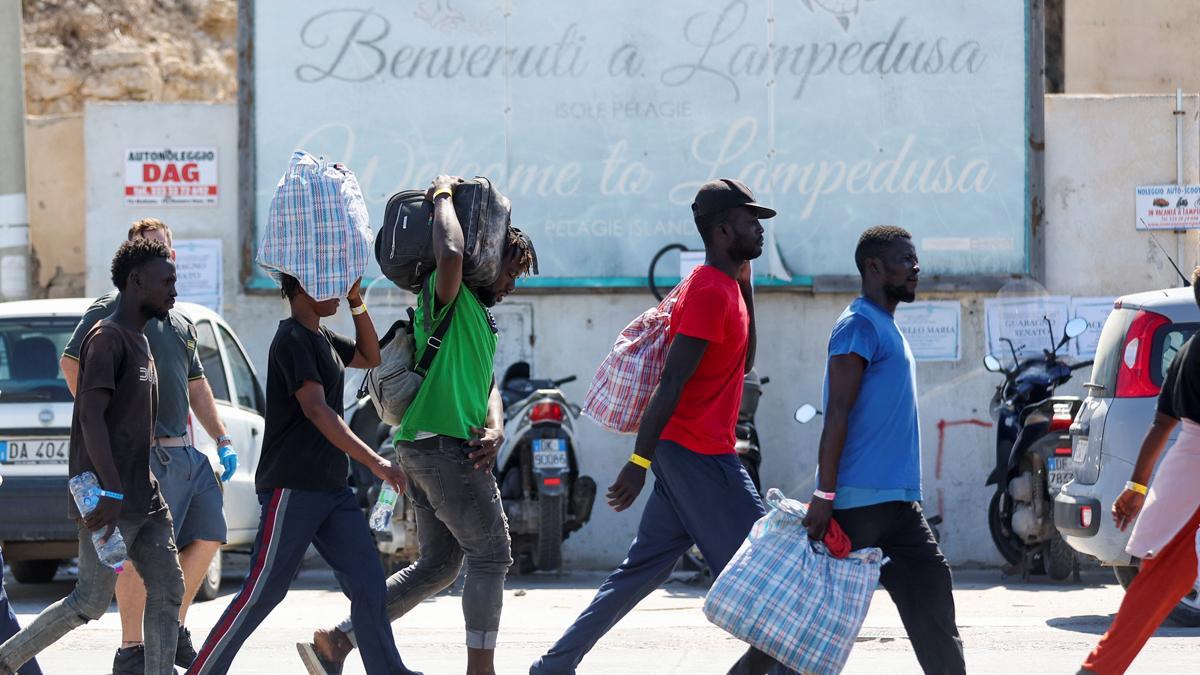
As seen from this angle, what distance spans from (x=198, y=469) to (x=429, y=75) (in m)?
5.75

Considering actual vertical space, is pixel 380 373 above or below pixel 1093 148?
below

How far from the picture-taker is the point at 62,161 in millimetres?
12312

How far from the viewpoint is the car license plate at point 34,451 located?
29.3 feet

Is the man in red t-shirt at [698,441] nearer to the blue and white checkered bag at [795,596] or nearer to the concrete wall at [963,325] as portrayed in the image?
the blue and white checkered bag at [795,596]

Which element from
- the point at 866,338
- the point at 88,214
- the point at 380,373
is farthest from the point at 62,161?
the point at 866,338

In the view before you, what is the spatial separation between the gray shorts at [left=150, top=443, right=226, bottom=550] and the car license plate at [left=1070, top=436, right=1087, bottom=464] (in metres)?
4.48

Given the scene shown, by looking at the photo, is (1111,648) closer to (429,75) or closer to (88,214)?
(429,75)

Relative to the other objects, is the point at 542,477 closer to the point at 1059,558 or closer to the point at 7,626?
the point at 1059,558

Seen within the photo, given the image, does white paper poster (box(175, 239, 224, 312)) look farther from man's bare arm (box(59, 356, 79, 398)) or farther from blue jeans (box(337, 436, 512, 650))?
blue jeans (box(337, 436, 512, 650))

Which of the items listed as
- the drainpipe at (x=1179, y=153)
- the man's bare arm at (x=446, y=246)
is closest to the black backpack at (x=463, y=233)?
the man's bare arm at (x=446, y=246)

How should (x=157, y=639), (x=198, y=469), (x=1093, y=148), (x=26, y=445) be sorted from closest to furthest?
(x=157, y=639)
(x=198, y=469)
(x=26, y=445)
(x=1093, y=148)

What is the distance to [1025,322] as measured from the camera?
1134 centimetres

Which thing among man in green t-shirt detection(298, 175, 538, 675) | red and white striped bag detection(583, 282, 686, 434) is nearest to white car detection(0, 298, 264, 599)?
man in green t-shirt detection(298, 175, 538, 675)

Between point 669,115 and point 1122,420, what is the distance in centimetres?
454
